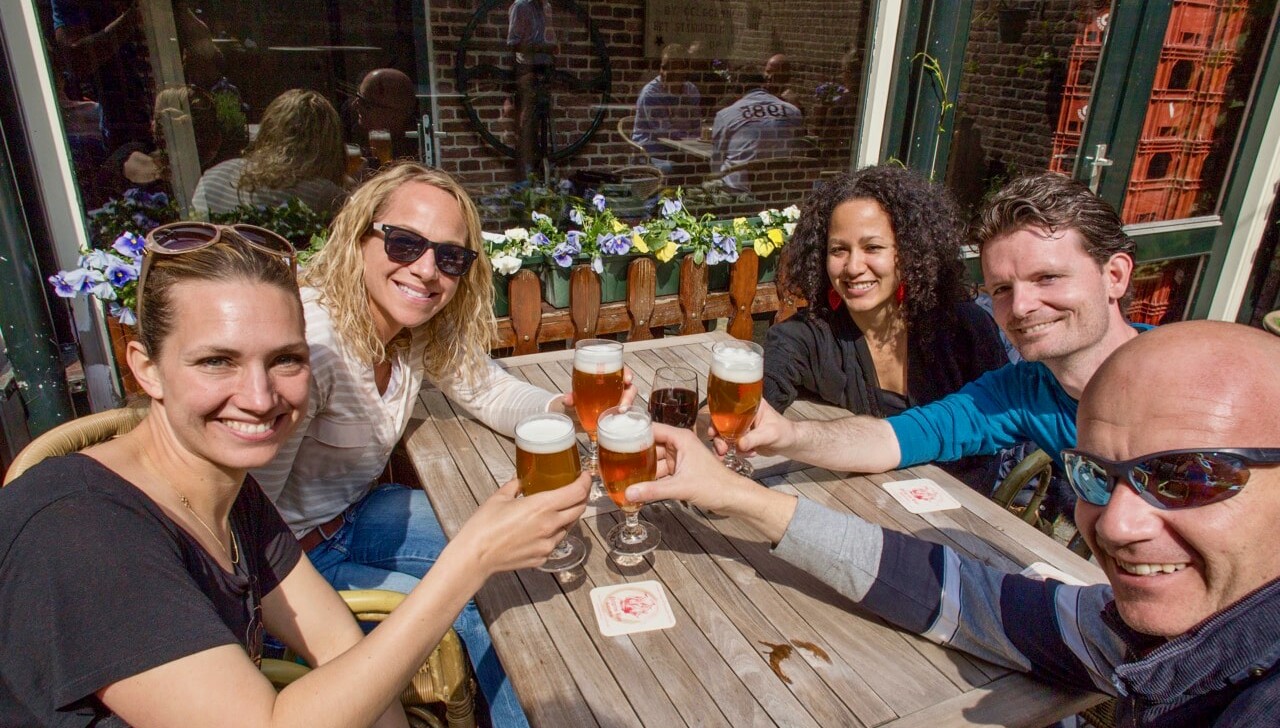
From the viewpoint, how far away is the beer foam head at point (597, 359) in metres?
1.77

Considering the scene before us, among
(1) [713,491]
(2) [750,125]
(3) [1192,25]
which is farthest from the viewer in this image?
(2) [750,125]

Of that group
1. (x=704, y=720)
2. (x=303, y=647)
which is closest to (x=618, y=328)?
(x=303, y=647)

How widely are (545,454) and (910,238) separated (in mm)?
1634

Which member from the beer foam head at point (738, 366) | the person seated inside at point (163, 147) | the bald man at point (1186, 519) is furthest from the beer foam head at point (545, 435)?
the person seated inside at point (163, 147)

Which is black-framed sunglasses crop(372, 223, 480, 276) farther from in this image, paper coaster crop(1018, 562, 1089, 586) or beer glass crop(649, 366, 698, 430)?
paper coaster crop(1018, 562, 1089, 586)

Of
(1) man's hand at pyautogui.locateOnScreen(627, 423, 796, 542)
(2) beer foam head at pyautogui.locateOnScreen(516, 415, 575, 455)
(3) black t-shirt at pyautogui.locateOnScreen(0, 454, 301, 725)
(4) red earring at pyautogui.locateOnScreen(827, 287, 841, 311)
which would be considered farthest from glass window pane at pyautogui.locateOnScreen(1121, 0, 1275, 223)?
(3) black t-shirt at pyautogui.locateOnScreen(0, 454, 301, 725)

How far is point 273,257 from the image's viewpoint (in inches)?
53.9

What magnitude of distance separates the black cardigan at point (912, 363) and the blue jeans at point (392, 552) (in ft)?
3.98

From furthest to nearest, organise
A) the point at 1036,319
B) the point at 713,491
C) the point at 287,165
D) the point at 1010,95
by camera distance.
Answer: the point at 1010,95 → the point at 287,165 → the point at 1036,319 → the point at 713,491

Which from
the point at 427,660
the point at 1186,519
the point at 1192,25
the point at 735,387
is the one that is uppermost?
the point at 1192,25

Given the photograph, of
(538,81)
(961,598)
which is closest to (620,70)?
(538,81)

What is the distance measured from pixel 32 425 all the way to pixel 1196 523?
3745mm

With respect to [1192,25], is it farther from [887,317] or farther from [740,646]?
[740,646]

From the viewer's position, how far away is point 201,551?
50.5 inches
